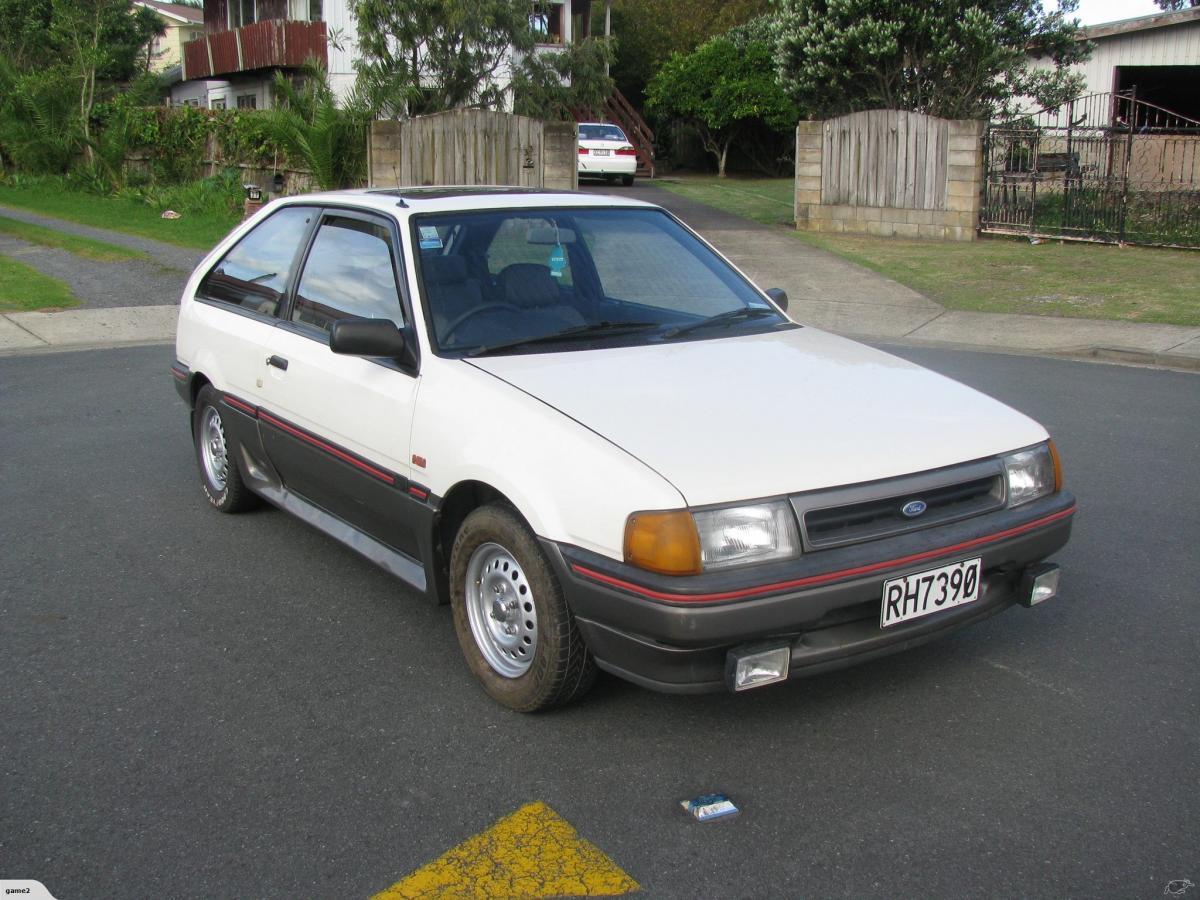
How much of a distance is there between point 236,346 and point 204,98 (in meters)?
38.6

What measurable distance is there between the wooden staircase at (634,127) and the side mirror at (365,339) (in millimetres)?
28900

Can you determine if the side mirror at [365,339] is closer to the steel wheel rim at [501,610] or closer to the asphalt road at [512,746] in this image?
the steel wheel rim at [501,610]

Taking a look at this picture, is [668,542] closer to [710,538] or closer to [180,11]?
[710,538]

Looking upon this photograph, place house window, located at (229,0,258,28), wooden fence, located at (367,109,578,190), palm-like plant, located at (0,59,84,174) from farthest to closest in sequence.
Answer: house window, located at (229,0,258,28), palm-like plant, located at (0,59,84,174), wooden fence, located at (367,109,578,190)

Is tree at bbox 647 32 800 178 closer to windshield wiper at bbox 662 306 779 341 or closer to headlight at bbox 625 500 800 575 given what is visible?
windshield wiper at bbox 662 306 779 341

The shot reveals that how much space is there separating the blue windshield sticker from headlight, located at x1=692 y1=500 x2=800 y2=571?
1714 mm

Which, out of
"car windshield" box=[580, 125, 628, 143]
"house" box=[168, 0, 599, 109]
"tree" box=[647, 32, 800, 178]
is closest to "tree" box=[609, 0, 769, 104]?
"house" box=[168, 0, 599, 109]

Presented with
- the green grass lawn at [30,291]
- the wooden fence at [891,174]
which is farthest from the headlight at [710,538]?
the wooden fence at [891,174]

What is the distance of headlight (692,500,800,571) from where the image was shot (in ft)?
10.7

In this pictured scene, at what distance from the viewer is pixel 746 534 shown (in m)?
3.29

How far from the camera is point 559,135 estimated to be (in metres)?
17.9

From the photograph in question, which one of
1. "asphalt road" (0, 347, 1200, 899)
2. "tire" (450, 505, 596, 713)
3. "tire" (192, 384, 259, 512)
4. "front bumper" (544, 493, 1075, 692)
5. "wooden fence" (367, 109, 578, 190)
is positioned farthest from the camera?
"wooden fence" (367, 109, 578, 190)

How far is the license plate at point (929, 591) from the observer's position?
135 inches

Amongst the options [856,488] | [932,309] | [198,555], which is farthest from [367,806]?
[932,309]
